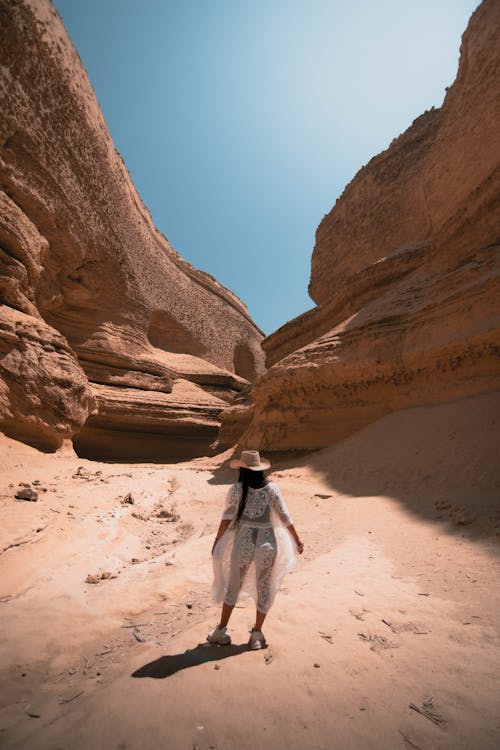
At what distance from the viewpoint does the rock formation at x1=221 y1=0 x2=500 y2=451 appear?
579cm

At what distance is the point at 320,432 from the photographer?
788cm

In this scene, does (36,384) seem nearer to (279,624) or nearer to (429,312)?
(279,624)

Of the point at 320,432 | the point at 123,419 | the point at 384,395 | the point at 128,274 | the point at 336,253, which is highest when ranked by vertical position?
the point at 128,274

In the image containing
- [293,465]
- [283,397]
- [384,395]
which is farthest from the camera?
[283,397]

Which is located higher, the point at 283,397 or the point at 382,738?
the point at 283,397

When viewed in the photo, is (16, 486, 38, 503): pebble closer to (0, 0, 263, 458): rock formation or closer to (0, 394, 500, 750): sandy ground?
(0, 394, 500, 750): sandy ground

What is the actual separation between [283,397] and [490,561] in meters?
5.94

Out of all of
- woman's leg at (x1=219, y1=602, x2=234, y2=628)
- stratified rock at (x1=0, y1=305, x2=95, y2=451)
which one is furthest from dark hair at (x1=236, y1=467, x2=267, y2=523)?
stratified rock at (x1=0, y1=305, x2=95, y2=451)

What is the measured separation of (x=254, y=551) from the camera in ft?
7.11

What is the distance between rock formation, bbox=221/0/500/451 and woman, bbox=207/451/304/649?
452 cm

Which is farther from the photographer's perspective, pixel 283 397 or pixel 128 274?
pixel 128 274

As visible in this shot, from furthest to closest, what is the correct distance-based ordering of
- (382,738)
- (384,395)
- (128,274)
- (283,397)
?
(128,274) < (283,397) < (384,395) < (382,738)

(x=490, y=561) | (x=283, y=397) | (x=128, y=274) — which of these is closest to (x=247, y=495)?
(x=490, y=561)

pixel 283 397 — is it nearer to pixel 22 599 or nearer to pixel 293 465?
pixel 293 465
